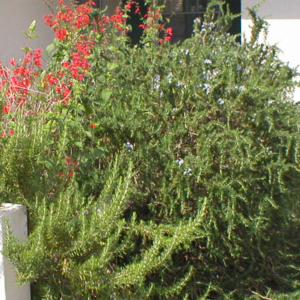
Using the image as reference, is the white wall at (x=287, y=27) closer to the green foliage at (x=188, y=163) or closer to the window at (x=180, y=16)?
the window at (x=180, y=16)

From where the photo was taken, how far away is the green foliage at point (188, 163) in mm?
2283

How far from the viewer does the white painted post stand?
196cm

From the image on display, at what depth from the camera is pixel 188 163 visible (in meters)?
2.53

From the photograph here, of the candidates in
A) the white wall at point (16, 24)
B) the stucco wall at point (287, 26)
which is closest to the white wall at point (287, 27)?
the stucco wall at point (287, 26)

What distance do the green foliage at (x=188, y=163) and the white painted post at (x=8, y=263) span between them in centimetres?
6

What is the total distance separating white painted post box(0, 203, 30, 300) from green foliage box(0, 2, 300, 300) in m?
0.06

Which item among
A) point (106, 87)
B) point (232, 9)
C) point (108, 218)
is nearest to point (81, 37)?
point (106, 87)

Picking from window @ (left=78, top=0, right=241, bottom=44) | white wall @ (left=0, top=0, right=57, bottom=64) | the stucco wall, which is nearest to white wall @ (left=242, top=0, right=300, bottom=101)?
the stucco wall

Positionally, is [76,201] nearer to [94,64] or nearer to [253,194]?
[253,194]

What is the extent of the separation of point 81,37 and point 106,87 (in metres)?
1.28

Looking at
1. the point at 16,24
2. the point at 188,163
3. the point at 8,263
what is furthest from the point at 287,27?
the point at 8,263

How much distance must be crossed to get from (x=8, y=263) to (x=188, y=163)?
3.51 ft

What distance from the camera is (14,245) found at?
1.81m

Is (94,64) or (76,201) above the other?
(94,64)
